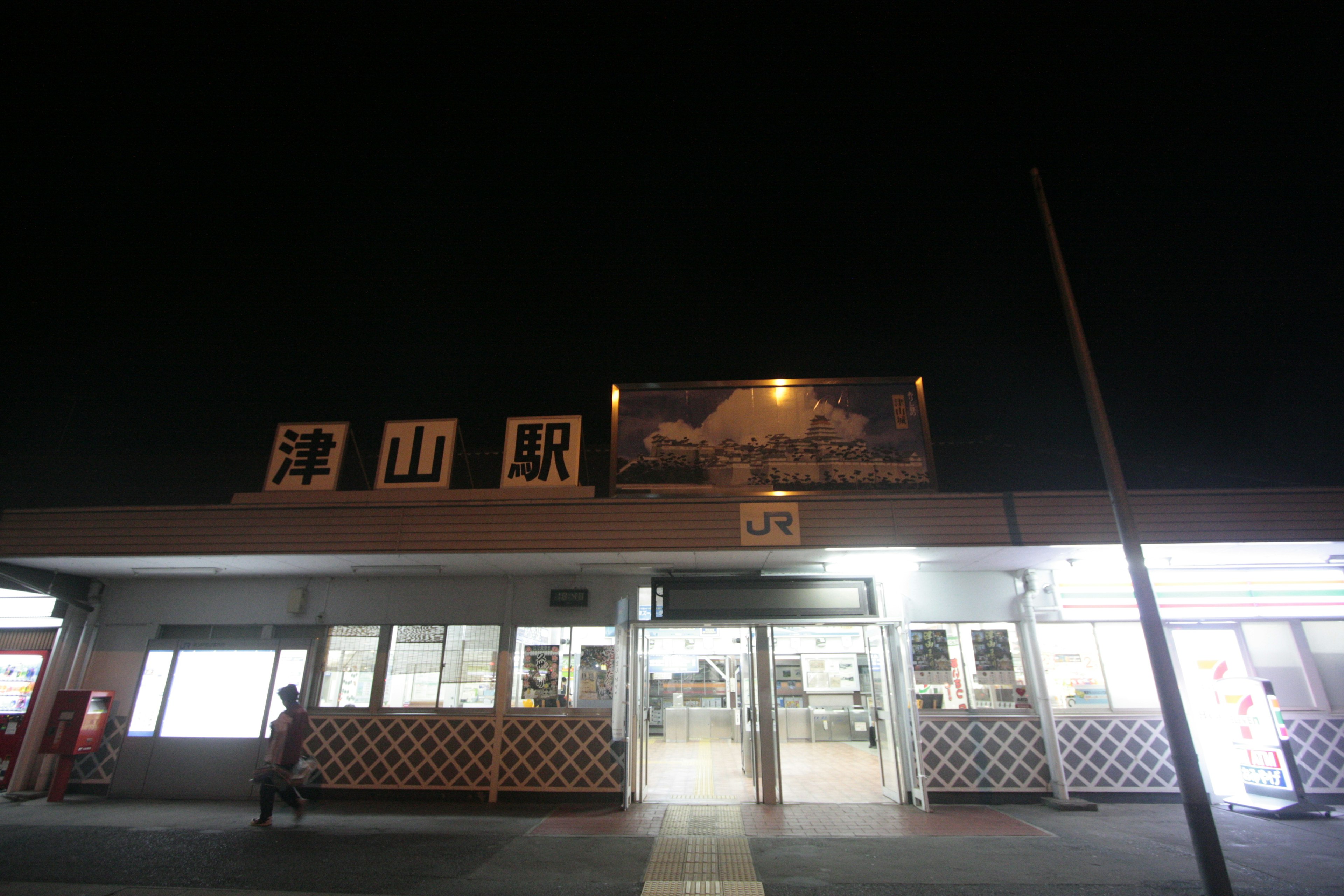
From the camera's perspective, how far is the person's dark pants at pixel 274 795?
733cm

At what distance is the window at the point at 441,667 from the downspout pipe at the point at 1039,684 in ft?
26.5

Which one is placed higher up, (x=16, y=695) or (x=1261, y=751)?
(x=16, y=695)

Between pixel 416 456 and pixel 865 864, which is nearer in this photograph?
pixel 865 864

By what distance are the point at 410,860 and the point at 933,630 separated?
746 centimetres

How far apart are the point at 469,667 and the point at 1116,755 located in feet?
31.6

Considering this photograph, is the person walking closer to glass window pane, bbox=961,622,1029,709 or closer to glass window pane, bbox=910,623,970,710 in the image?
glass window pane, bbox=910,623,970,710

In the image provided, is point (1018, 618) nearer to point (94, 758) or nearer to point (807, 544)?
point (807, 544)

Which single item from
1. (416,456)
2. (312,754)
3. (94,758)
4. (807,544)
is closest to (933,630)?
(807,544)

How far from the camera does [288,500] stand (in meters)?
8.57

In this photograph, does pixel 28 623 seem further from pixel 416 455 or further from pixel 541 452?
pixel 541 452

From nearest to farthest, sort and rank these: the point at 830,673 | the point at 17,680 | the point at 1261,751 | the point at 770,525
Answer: the point at 770,525 < the point at 1261,751 < the point at 17,680 < the point at 830,673

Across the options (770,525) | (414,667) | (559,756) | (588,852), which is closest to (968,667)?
(770,525)

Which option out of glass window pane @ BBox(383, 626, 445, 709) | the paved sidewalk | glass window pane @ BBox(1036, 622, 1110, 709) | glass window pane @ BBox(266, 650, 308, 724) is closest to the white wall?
glass window pane @ BBox(1036, 622, 1110, 709)

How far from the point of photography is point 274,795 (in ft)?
24.9
